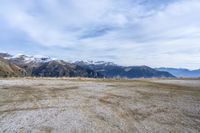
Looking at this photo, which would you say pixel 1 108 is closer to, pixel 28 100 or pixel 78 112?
pixel 28 100

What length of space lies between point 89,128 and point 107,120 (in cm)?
188

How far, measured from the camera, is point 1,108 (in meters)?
19.0

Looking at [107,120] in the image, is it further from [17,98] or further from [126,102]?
[17,98]

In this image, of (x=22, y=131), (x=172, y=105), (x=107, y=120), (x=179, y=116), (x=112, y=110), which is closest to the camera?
(x=22, y=131)

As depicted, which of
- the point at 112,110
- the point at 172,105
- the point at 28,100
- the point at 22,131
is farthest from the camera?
the point at 28,100

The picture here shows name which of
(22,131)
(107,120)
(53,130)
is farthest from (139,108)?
(22,131)

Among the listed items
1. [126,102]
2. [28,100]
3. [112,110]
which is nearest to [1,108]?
[28,100]

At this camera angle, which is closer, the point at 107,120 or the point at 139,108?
the point at 107,120

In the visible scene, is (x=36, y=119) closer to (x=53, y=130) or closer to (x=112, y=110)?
(x=53, y=130)

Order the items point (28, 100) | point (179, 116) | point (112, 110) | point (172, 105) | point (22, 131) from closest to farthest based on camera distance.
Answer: point (22, 131), point (179, 116), point (112, 110), point (172, 105), point (28, 100)

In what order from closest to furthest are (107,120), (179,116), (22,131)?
(22,131) < (107,120) < (179,116)

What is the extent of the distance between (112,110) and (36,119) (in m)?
5.18

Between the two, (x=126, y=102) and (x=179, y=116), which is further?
(x=126, y=102)

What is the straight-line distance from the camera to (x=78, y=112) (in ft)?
58.2
